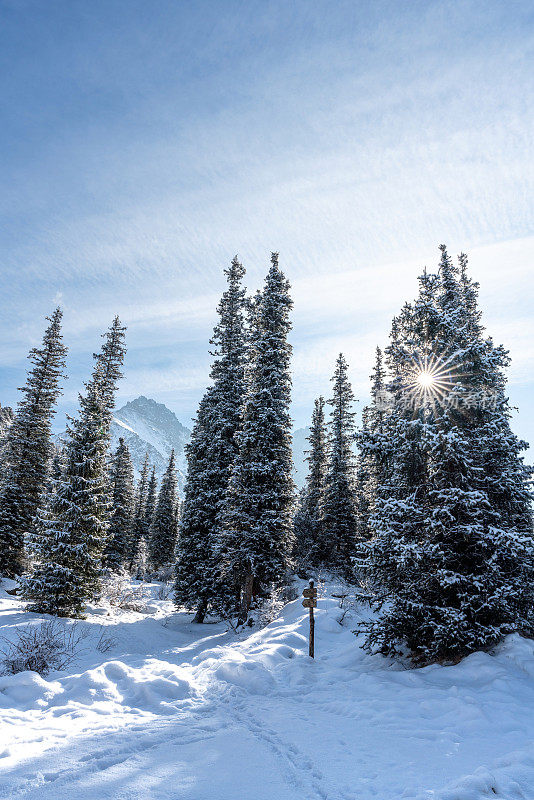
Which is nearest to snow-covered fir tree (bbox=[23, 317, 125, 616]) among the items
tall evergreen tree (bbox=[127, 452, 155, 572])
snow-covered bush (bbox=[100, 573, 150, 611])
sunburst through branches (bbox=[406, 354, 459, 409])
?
snow-covered bush (bbox=[100, 573, 150, 611])

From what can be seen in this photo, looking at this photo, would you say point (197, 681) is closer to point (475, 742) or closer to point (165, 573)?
point (475, 742)

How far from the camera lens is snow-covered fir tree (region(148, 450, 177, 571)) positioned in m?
51.2

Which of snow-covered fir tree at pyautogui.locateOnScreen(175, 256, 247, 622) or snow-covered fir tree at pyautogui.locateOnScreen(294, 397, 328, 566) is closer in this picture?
snow-covered fir tree at pyautogui.locateOnScreen(175, 256, 247, 622)

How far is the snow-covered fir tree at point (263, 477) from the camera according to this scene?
1972 cm

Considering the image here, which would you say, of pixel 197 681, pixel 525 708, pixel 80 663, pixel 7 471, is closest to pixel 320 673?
pixel 197 681

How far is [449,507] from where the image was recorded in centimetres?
981

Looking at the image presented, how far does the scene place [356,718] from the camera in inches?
290

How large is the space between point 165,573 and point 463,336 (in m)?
41.9

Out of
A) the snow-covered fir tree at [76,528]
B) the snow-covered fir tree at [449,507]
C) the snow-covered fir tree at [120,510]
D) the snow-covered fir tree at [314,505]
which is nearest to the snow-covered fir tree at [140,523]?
the snow-covered fir tree at [120,510]

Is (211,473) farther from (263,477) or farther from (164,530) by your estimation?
(164,530)

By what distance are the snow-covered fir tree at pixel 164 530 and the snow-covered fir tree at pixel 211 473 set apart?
92.8ft

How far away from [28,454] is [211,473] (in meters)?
12.4

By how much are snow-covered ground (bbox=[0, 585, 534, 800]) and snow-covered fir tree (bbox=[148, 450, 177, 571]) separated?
139 ft

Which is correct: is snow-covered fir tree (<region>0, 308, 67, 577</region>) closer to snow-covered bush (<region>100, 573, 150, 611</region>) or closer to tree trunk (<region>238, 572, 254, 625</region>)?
snow-covered bush (<region>100, 573, 150, 611</region>)
